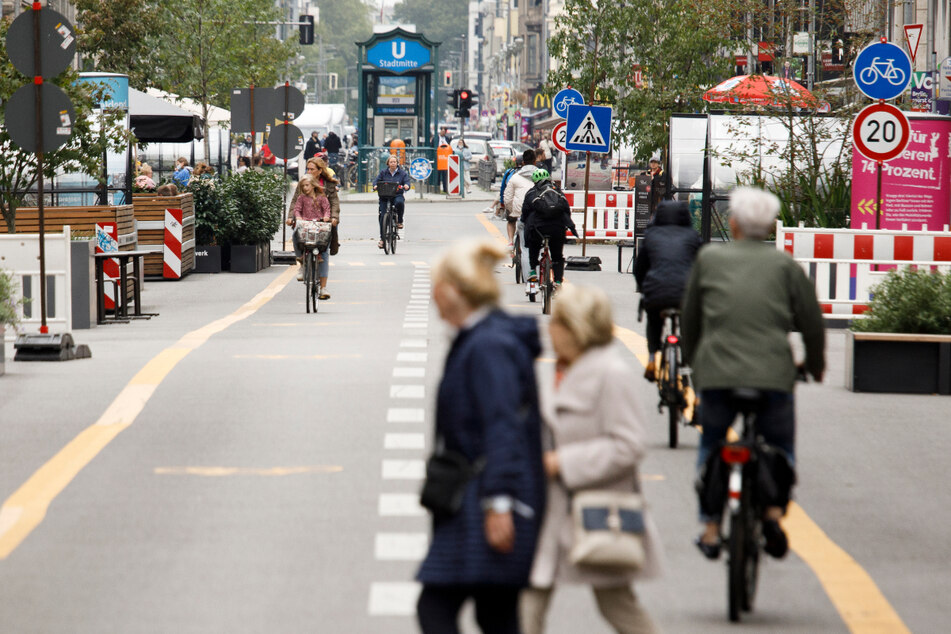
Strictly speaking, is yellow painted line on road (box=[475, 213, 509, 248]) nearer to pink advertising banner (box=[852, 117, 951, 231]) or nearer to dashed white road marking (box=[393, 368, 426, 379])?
pink advertising banner (box=[852, 117, 951, 231])

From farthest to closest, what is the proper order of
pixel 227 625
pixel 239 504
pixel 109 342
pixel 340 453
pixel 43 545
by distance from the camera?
pixel 109 342 < pixel 340 453 < pixel 239 504 < pixel 43 545 < pixel 227 625

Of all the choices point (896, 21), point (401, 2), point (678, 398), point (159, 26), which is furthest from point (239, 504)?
point (401, 2)

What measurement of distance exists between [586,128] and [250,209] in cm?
561

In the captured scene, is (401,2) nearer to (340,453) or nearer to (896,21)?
(896,21)

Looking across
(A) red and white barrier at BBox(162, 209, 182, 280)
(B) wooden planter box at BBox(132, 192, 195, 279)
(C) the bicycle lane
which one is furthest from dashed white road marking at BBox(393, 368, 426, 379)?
(A) red and white barrier at BBox(162, 209, 182, 280)

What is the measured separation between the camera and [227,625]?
20.3 ft

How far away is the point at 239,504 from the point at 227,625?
2223 millimetres

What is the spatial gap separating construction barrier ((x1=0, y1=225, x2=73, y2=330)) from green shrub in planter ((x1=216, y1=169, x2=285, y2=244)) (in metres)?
10.5

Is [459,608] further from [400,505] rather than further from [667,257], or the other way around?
[667,257]

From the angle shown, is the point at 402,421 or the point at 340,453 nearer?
the point at 340,453

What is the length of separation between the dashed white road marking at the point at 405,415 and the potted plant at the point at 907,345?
361 cm

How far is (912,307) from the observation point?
12.8m

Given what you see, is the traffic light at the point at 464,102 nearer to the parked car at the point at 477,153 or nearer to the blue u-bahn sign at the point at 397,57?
the blue u-bahn sign at the point at 397,57

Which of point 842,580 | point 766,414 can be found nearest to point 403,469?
point 842,580
